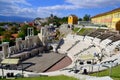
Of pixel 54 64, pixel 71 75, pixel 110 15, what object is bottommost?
pixel 54 64

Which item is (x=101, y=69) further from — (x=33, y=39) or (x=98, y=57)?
(x=33, y=39)

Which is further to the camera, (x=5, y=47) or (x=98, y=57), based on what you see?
(x=5, y=47)

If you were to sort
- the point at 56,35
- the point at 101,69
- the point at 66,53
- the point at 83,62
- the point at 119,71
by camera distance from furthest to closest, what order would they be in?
the point at 56,35
the point at 66,53
the point at 83,62
the point at 101,69
the point at 119,71

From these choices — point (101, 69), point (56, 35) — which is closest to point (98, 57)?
point (101, 69)

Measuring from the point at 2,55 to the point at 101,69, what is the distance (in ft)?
63.8

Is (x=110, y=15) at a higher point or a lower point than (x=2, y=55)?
higher

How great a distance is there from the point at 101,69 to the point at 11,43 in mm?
40032

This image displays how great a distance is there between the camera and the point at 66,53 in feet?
145

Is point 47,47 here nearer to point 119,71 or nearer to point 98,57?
point 98,57

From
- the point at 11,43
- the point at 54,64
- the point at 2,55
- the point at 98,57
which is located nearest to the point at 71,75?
the point at 98,57

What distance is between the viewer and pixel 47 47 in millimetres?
50375

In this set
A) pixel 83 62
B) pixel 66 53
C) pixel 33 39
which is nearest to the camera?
pixel 83 62

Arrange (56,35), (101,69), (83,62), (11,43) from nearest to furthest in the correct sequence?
(101,69) → (83,62) → (11,43) → (56,35)

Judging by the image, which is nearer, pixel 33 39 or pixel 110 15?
pixel 33 39
